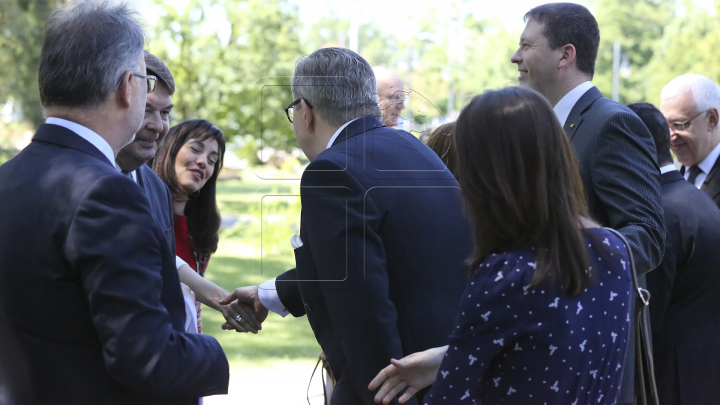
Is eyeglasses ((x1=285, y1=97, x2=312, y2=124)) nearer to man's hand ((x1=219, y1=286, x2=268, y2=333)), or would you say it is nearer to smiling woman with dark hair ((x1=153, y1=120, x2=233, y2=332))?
man's hand ((x1=219, y1=286, x2=268, y2=333))

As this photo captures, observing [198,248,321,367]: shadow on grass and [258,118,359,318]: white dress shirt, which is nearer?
[258,118,359,318]: white dress shirt

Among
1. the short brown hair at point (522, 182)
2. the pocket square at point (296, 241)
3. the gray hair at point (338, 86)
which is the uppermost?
the gray hair at point (338, 86)

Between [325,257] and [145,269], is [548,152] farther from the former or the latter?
[145,269]

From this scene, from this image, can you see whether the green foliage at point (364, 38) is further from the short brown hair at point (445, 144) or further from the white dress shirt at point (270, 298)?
the white dress shirt at point (270, 298)

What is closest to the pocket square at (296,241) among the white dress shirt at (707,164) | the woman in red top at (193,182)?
the woman in red top at (193,182)

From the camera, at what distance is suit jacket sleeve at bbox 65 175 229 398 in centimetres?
151

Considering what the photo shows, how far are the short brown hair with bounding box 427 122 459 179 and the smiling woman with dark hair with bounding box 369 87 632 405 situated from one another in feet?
5.61

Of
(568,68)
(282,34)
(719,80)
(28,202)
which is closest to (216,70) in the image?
(282,34)

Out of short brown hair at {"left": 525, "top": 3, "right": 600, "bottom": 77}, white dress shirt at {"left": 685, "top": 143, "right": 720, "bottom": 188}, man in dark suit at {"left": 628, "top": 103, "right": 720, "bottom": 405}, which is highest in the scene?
short brown hair at {"left": 525, "top": 3, "right": 600, "bottom": 77}

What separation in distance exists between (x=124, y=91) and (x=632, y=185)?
1.72m

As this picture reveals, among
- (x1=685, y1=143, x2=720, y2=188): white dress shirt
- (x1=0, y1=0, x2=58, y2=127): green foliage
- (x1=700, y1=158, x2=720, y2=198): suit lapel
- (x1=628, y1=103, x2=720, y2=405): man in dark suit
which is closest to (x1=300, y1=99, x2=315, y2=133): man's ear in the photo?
(x1=628, y1=103, x2=720, y2=405): man in dark suit

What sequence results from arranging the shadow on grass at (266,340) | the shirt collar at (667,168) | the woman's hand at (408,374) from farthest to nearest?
the shadow on grass at (266,340) < the shirt collar at (667,168) < the woman's hand at (408,374)

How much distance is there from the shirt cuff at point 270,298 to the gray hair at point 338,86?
936 millimetres

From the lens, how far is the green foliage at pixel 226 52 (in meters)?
10.8
